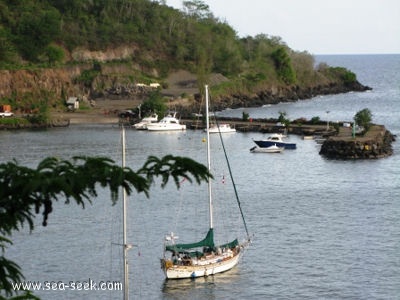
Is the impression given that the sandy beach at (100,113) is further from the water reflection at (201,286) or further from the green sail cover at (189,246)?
the water reflection at (201,286)

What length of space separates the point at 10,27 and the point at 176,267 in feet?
283

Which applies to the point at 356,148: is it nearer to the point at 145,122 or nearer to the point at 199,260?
the point at 145,122

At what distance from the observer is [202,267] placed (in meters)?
33.5

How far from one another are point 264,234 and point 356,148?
2739 centimetres

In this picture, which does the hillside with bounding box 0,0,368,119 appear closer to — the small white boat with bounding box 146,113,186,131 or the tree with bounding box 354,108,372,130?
the small white boat with bounding box 146,113,186,131

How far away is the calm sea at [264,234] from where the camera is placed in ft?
105

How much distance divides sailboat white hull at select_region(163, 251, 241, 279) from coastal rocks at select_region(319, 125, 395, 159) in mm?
31902

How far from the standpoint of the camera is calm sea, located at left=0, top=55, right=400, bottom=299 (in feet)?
105

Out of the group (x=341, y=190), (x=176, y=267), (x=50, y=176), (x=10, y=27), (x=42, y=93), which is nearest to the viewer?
(x=50, y=176)

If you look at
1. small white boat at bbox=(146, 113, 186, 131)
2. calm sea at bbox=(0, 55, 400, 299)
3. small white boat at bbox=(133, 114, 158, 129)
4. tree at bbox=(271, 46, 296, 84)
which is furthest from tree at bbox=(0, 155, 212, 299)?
tree at bbox=(271, 46, 296, 84)

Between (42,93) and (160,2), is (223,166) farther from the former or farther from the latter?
(160,2)

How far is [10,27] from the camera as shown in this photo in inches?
4500

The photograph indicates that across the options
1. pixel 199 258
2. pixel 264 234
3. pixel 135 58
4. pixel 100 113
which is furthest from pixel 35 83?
pixel 199 258

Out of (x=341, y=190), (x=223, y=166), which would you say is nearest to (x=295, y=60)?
(x=223, y=166)
